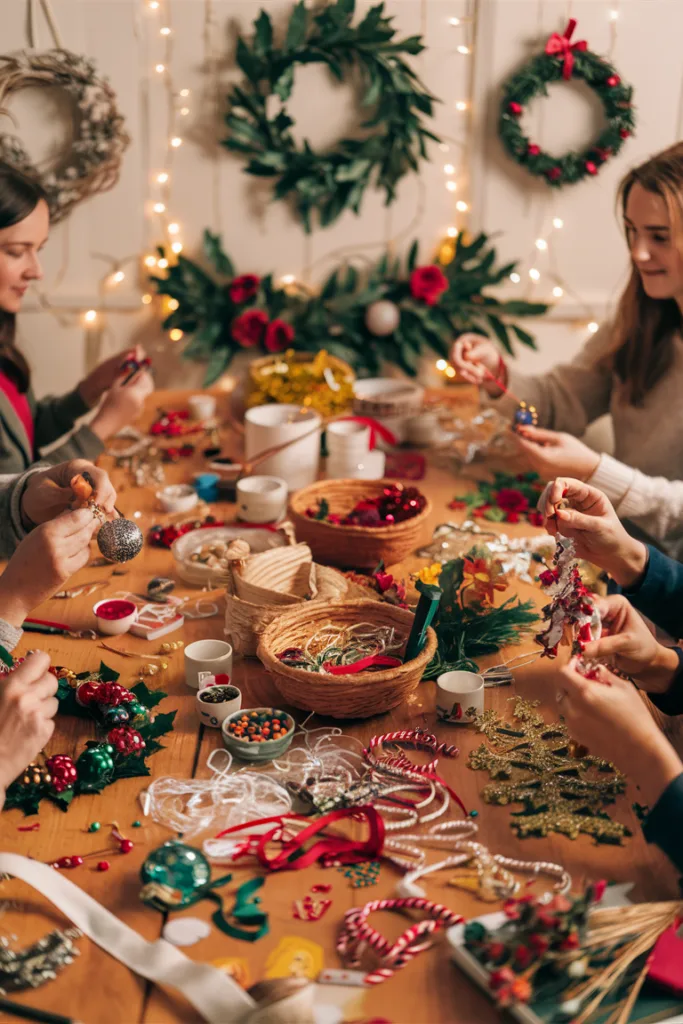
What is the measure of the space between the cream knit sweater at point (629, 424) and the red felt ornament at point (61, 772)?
1.37m

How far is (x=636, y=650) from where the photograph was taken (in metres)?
1.42

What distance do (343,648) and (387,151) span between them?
6.76 ft

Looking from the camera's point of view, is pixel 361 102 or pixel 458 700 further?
pixel 361 102

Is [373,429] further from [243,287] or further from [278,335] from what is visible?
[243,287]

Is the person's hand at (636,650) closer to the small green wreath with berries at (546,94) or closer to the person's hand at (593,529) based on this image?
the person's hand at (593,529)

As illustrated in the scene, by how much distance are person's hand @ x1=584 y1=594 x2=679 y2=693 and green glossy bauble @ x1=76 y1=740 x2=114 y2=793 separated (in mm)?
723

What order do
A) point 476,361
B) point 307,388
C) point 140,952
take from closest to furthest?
point 140,952 → point 307,388 → point 476,361

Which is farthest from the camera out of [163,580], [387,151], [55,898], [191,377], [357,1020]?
[191,377]

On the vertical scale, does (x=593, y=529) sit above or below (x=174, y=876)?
above

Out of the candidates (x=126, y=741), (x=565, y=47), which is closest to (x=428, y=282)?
(x=565, y=47)

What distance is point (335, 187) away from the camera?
3078 mm

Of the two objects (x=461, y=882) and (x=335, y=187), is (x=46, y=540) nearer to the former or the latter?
(x=461, y=882)

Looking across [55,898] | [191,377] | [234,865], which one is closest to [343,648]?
[234,865]

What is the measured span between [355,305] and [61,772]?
2228mm
